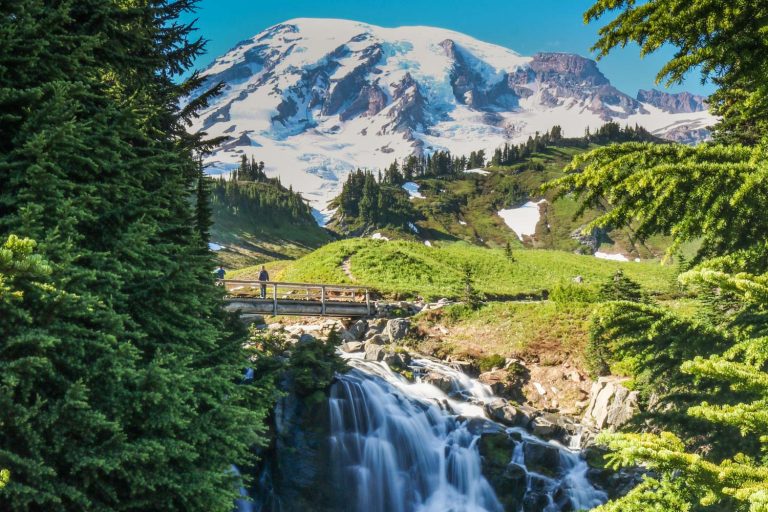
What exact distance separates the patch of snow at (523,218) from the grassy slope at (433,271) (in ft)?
328

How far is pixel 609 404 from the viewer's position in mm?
19828

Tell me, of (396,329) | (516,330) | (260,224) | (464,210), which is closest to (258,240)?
(260,224)

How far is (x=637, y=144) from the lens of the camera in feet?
17.9

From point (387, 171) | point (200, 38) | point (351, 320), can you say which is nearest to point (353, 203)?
point (387, 171)

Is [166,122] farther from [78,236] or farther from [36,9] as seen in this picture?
[78,236]

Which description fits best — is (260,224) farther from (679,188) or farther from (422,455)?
(679,188)

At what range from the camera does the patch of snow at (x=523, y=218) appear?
153750 millimetres

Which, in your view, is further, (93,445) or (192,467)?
(192,467)

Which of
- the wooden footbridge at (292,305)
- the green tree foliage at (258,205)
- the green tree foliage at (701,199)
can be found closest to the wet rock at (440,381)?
the wooden footbridge at (292,305)

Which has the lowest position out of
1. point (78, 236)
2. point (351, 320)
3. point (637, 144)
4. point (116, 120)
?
point (351, 320)

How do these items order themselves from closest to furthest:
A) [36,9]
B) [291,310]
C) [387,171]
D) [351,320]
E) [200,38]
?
[36,9] < [200,38] < [291,310] < [351,320] < [387,171]

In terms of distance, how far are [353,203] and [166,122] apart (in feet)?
488

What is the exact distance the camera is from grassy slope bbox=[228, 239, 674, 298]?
38.3 m

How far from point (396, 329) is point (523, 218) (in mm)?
142489
